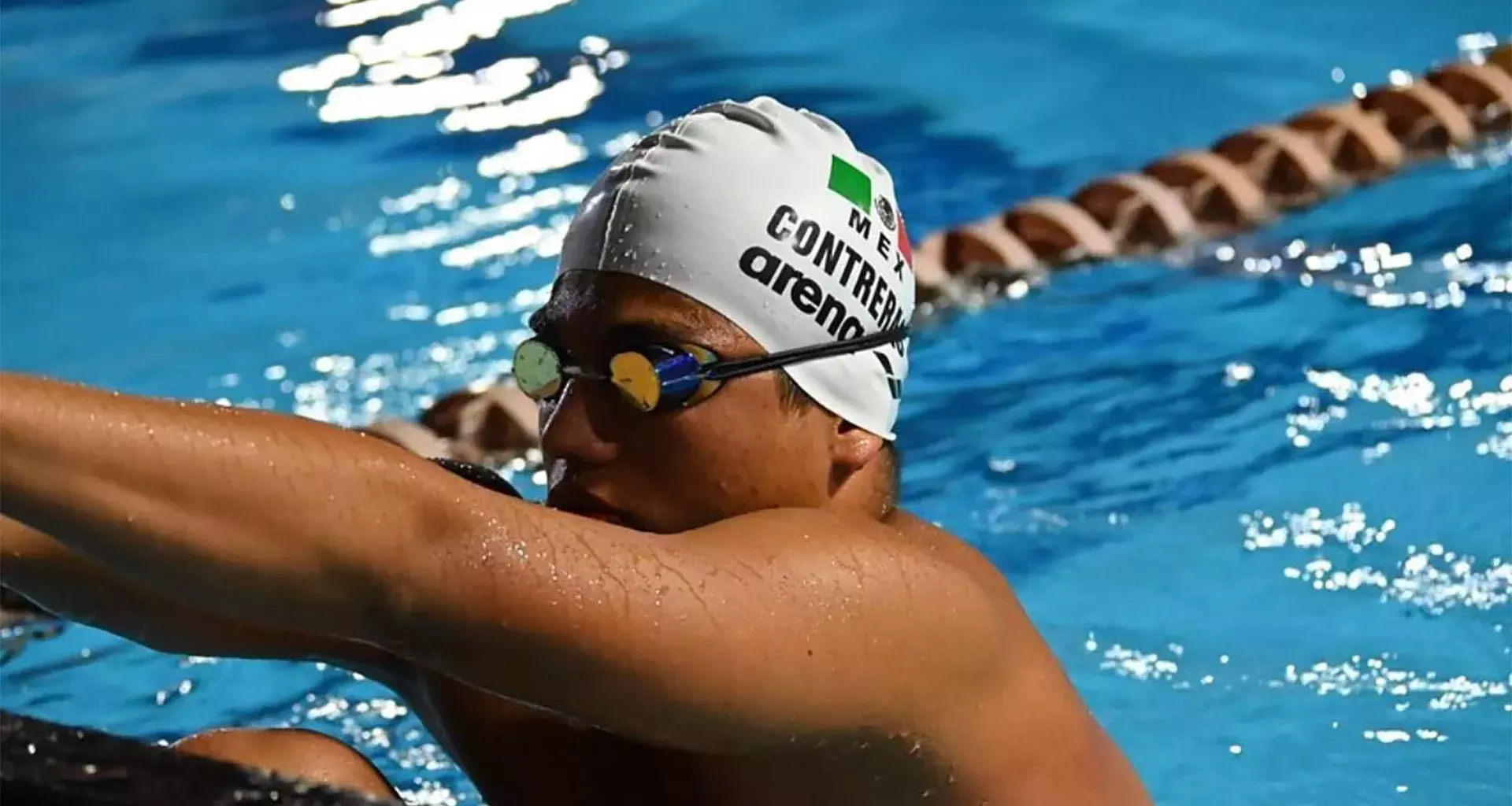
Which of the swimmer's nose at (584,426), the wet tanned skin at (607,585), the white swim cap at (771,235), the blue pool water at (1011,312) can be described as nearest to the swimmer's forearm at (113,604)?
the wet tanned skin at (607,585)

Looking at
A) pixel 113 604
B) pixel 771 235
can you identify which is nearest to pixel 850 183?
pixel 771 235

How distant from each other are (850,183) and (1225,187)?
3.99 m

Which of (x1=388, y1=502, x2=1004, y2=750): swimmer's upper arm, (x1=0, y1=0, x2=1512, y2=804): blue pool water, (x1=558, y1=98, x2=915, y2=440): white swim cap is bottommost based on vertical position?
(x1=0, y1=0, x2=1512, y2=804): blue pool water

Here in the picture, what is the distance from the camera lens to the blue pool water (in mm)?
4160

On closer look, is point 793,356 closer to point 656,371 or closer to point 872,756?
point 656,371

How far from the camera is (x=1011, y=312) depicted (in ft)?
19.1

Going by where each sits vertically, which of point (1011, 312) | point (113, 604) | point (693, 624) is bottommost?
point (1011, 312)

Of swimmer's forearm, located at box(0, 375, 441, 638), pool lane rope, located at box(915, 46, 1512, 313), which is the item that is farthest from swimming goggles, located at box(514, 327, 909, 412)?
pool lane rope, located at box(915, 46, 1512, 313)

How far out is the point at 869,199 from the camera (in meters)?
2.54

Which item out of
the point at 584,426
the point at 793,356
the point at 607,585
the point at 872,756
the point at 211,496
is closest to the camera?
the point at 211,496

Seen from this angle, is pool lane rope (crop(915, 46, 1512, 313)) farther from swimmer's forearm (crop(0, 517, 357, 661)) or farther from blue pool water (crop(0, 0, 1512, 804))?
swimmer's forearm (crop(0, 517, 357, 661))

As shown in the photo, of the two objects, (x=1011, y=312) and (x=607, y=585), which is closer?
(x=607, y=585)

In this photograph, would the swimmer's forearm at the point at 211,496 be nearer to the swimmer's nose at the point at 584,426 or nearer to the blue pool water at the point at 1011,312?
the swimmer's nose at the point at 584,426

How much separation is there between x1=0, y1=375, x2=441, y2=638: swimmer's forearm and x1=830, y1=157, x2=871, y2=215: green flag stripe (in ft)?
2.96
